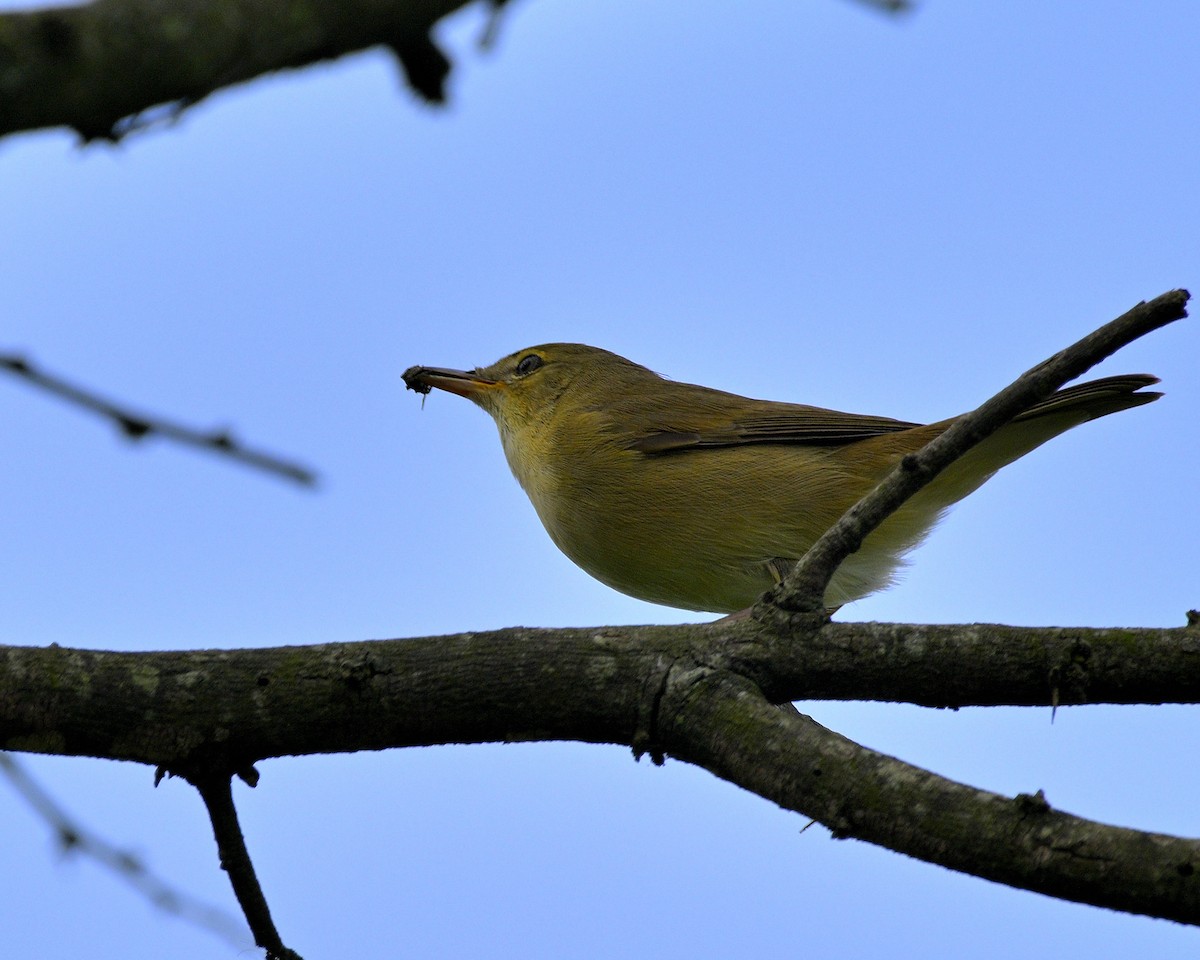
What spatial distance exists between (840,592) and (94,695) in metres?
3.54

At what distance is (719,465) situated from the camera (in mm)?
5953

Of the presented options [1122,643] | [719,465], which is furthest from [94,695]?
[719,465]

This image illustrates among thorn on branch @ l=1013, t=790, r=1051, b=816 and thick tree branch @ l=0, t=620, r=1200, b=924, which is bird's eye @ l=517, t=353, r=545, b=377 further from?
thorn on branch @ l=1013, t=790, r=1051, b=816

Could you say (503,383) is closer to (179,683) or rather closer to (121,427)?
(179,683)

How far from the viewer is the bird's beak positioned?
7402 mm

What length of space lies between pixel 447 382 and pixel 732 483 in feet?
7.72

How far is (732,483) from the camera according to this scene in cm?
580

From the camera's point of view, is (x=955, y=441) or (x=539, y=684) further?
(x=539, y=684)

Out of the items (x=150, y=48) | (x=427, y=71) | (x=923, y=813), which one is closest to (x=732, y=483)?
(x=923, y=813)

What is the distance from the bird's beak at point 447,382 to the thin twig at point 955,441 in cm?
423

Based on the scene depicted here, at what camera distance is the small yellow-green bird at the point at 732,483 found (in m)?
5.58

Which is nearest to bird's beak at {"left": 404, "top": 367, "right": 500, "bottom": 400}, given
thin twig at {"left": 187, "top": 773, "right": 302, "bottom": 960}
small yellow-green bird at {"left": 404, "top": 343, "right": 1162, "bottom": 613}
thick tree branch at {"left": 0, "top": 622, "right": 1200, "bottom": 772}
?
small yellow-green bird at {"left": 404, "top": 343, "right": 1162, "bottom": 613}

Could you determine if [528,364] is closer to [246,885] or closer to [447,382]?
[447,382]

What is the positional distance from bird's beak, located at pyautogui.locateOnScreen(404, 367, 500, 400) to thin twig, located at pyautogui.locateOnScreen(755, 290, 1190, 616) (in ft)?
13.9
